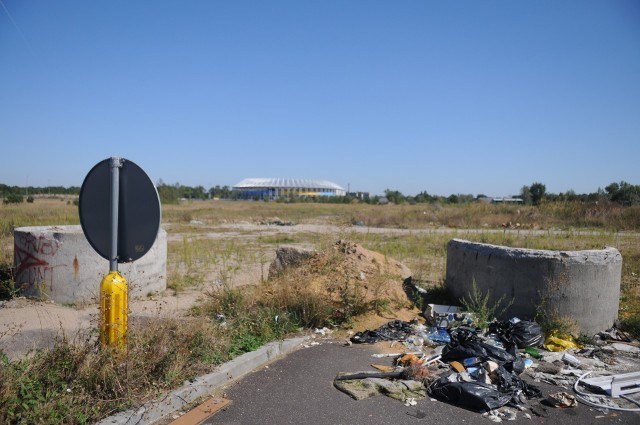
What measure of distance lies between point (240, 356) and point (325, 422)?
1574mm

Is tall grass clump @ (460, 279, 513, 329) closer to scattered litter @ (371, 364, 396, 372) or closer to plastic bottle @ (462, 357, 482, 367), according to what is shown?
plastic bottle @ (462, 357, 482, 367)

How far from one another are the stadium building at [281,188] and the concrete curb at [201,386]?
13590cm

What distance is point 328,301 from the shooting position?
6.98 metres

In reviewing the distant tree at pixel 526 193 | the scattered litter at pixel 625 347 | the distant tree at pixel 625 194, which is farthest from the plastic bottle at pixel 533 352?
the distant tree at pixel 526 193

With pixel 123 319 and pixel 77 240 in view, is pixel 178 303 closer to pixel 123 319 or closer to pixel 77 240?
pixel 77 240

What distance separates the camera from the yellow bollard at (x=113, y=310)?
393 cm

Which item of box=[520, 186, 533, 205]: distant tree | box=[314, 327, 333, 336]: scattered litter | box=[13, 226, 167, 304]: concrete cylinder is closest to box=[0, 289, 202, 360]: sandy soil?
box=[13, 226, 167, 304]: concrete cylinder

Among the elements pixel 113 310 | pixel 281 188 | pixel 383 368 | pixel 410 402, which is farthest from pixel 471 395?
pixel 281 188

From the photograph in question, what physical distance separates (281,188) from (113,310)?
483ft

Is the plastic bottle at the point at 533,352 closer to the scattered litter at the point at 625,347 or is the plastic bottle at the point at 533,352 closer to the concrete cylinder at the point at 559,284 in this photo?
the concrete cylinder at the point at 559,284

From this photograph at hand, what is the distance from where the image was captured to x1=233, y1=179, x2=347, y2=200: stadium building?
146 metres

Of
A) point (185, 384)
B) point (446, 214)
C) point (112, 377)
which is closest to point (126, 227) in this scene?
point (112, 377)

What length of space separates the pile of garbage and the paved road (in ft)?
0.37

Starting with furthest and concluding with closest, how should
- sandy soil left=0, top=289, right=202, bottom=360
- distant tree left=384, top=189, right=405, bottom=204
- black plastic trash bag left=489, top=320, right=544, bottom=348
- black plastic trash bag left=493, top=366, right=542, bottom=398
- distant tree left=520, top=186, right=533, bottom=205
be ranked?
distant tree left=384, top=189, right=405, bottom=204 < distant tree left=520, top=186, right=533, bottom=205 < black plastic trash bag left=489, top=320, right=544, bottom=348 < sandy soil left=0, top=289, right=202, bottom=360 < black plastic trash bag left=493, top=366, right=542, bottom=398
